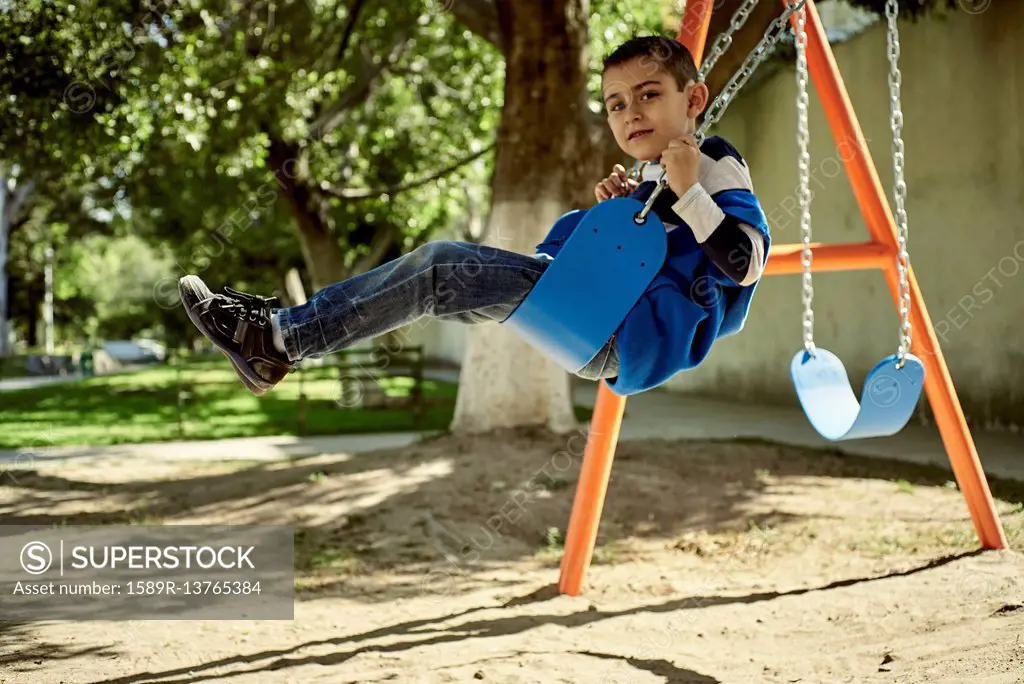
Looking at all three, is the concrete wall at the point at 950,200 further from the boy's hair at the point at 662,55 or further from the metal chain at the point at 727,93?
the boy's hair at the point at 662,55

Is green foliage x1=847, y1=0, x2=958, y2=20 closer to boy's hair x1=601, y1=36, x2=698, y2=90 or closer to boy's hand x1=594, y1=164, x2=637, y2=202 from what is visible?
boy's hand x1=594, y1=164, x2=637, y2=202

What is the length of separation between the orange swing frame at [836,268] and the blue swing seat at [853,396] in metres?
0.96

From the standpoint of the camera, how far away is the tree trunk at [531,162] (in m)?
7.59

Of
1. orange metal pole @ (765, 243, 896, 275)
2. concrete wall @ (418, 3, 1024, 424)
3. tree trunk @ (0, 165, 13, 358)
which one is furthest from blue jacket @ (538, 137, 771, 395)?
tree trunk @ (0, 165, 13, 358)

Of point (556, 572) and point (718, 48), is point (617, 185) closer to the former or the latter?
point (718, 48)

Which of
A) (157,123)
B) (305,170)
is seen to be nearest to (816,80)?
(157,123)

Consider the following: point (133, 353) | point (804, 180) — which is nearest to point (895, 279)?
point (804, 180)

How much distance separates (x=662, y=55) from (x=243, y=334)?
1391 mm

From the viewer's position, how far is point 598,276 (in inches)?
106

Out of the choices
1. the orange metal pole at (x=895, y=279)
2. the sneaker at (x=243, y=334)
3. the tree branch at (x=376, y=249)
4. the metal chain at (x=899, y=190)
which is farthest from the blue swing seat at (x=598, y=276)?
the tree branch at (x=376, y=249)

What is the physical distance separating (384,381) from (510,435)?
1079cm

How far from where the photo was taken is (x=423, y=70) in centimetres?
1378

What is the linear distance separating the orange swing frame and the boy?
1526 millimetres

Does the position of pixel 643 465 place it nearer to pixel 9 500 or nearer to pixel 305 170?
pixel 9 500
